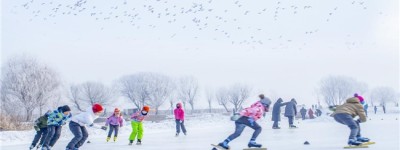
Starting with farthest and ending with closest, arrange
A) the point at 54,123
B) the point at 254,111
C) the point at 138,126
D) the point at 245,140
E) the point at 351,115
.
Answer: the point at 245,140, the point at 138,126, the point at 54,123, the point at 254,111, the point at 351,115

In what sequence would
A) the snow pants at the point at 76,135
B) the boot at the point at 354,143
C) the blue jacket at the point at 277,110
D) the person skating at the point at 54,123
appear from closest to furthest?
the boot at the point at 354,143 < the snow pants at the point at 76,135 < the person skating at the point at 54,123 < the blue jacket at the point at 277,110

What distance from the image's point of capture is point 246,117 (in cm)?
1019

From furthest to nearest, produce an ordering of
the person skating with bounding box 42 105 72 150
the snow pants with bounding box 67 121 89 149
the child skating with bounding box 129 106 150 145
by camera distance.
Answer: the child skating with bounding box 129 106 150 145, the person skating with bounding box 42 105 72 150, the snow pants with bounding box 67 121 89 149

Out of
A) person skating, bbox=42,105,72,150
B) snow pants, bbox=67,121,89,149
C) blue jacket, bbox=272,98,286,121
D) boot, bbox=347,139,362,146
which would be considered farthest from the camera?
blue jacket, bbox=272,98,286,121

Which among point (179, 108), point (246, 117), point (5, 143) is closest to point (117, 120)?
point (179, 108)

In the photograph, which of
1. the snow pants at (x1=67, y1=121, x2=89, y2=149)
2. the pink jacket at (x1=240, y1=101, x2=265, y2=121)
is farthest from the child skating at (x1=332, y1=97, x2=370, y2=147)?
the snow pants at (x1=67, y1=121, x2=89, y2=149)

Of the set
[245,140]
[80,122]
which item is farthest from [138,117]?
[80,122]

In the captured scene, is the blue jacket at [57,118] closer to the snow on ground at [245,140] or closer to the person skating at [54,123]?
the person skating at [54,123]

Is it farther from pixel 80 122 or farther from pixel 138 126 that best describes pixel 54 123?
pixel 138 126

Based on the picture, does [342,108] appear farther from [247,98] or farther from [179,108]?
[247,98]

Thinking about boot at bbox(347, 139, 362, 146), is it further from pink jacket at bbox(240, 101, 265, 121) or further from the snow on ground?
pink jacket at bbox(240, 101, 265, 121)

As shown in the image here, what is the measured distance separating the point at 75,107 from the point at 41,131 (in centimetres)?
8283

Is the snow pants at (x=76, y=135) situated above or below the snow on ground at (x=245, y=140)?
above

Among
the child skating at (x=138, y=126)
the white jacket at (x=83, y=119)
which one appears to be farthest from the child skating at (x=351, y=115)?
the child skating at (x=138, y=126)
